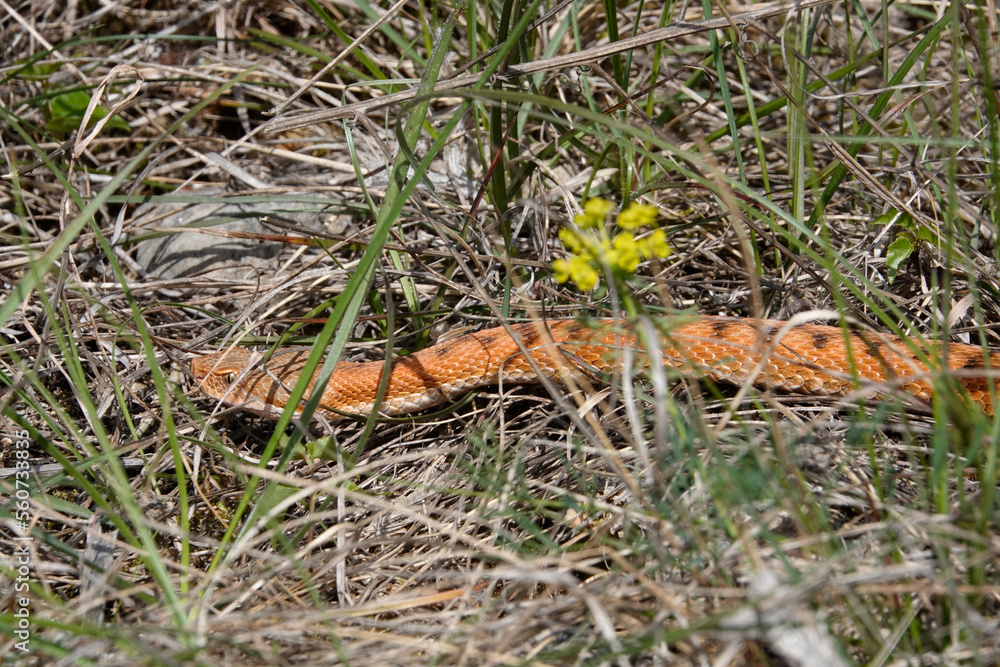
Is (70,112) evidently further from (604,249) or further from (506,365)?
(604,249)

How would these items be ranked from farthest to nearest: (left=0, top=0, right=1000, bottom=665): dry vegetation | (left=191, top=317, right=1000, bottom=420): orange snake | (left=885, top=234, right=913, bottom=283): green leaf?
1. (left=885, top=234, right=913, bottom=283): green leaf
2. (left=191, top=317, right=1000, bottom=420): orange snake
3. (left=0, top=0, right=1000, bottom=665): dry vegetation

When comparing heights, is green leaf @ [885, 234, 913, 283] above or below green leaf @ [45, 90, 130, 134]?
below

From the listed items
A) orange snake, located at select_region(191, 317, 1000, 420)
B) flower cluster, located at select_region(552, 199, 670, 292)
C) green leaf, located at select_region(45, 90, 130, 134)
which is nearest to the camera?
flower cluster, located at select_region(552, 199, 670, 292)

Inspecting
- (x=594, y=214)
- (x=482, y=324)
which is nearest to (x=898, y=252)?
(x=482, y=324)

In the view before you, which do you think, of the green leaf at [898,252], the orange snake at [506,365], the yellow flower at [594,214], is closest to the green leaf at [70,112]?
the orange snake at [506,365]

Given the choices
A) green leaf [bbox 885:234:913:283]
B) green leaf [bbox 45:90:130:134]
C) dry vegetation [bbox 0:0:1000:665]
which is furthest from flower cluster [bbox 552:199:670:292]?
green leaf [bbox 45:90:130:134]

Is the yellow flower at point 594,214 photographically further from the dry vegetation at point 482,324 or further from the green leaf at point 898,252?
the green leaf at point 898,252

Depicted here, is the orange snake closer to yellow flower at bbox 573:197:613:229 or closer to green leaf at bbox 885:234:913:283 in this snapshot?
green leaf at bbox 885:234:913:283
